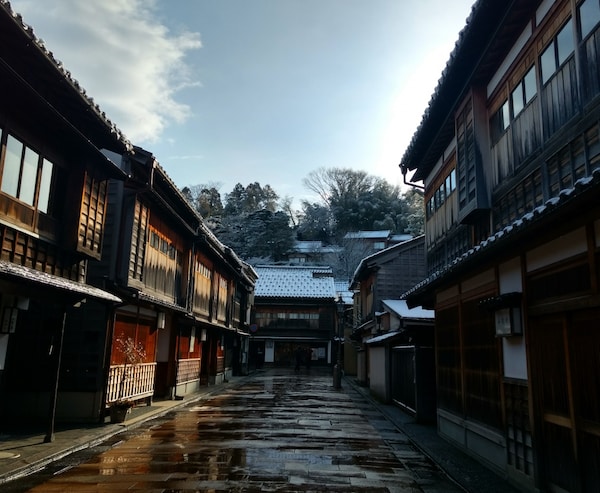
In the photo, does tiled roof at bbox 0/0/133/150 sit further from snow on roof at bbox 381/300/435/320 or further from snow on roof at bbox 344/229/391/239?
snow on roof at bbox 344/229/391/239

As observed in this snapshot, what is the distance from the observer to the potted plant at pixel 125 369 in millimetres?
13875

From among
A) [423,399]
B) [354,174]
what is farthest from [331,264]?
[423,399]

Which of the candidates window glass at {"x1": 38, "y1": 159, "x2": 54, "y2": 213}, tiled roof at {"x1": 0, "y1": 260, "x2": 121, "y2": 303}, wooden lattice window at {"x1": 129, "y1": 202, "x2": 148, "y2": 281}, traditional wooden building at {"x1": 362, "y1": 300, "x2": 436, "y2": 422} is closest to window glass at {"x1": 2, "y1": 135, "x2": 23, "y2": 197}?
window glass at {"x1": 38, "y1": 159, "x2": 54, "y2": 213}

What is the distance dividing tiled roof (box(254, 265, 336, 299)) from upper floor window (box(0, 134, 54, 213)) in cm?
4276

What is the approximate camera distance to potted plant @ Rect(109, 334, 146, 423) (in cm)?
1388

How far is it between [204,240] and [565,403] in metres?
18.2

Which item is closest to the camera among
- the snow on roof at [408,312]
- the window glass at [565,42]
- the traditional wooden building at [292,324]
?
the window glass at [565,42]

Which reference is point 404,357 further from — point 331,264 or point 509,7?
point 331,264

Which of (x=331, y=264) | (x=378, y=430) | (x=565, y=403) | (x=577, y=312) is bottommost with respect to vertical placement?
(x=378, y=430)

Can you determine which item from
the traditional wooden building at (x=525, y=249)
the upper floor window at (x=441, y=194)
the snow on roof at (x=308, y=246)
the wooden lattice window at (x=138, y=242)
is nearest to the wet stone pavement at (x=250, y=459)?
the traditional wooden building at (x=525, y=249)

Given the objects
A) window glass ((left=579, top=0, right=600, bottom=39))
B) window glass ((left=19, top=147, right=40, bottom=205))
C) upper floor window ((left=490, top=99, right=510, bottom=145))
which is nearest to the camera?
window glass ((left=579, top=0, right=600, bottom=39))

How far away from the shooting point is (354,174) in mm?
80250

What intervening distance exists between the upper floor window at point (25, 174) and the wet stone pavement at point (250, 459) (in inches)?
224

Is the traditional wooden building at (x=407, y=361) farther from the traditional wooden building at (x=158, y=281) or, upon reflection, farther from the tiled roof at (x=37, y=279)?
the tiled roof at (x=37, y=279)
